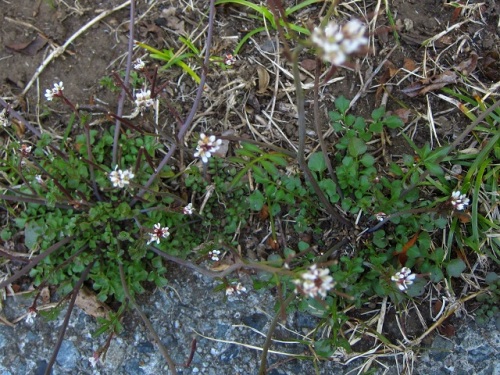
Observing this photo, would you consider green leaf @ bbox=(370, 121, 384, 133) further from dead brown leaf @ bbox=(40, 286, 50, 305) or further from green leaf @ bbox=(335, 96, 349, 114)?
dead brown leaf @ bbox=(40, 286, 50, 305)

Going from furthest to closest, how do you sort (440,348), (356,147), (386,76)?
(386,76)
(440,348)
(356,147)

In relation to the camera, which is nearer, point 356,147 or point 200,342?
point 356,147

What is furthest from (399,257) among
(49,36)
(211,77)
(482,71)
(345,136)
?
(49,36)

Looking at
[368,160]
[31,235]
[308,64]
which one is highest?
[308,64]

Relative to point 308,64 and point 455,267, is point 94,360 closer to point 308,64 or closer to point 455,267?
point 455,267

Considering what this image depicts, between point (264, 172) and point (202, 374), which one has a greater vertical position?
point (264, 172)

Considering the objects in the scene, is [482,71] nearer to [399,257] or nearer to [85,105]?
[399,257]

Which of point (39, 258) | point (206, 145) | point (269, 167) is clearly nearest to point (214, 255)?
point (269, 167)

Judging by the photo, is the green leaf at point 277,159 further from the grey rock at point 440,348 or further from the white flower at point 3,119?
the white flower at point 3,119
